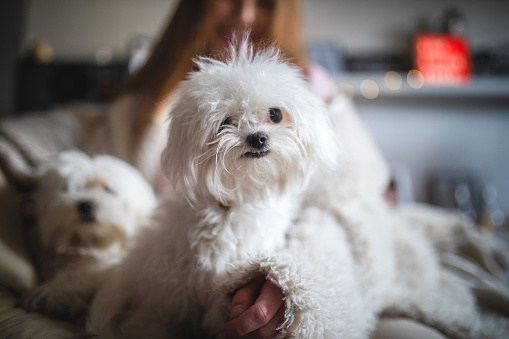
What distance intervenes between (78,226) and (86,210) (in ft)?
0.14

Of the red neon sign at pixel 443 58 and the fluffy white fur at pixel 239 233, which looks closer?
the fluffy white fur at pixel 239 233

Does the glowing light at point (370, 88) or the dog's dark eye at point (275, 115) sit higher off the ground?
the glowing light at point (370, 88)

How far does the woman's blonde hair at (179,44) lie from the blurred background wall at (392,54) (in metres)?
1.13

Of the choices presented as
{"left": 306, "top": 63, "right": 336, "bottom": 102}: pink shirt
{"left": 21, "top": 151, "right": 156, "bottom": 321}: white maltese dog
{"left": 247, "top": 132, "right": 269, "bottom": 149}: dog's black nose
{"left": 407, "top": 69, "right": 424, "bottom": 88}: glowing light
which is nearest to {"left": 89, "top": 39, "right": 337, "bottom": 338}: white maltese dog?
{"left": 247, "top": 132, "right": 269, "bottom": 149}: dog's black nose

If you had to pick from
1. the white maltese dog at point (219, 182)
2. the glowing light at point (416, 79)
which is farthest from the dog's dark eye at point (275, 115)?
Answer: the glowing light at point (416, 79)

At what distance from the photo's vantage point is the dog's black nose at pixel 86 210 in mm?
676

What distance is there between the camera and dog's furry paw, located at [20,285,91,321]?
62cm

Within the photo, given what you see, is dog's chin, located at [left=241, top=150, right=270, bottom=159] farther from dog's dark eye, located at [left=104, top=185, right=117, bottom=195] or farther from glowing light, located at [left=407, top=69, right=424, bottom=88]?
glowing light, located at [left=407, top=69, right=424, bottom=88]

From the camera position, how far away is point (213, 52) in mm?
546

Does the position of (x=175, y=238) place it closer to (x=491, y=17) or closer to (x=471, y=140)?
(x=471, y=140)

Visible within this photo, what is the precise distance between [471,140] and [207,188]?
264 centimetres

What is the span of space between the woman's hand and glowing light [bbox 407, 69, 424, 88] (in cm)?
201

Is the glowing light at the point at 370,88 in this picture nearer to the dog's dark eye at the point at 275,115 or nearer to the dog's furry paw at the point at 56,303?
the dog's dark eye at the point at 275,115

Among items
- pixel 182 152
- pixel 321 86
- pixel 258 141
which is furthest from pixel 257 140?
pixel 321 86
